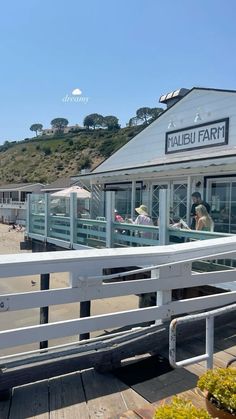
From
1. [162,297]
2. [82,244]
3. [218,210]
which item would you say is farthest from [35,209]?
[162,297]

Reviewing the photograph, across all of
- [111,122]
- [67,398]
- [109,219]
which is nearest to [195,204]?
[109,219]

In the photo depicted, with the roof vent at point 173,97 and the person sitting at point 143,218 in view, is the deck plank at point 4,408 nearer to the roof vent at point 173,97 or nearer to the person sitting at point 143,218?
the person sitting at point 143,218

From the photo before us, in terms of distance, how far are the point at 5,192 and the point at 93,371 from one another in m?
57.4

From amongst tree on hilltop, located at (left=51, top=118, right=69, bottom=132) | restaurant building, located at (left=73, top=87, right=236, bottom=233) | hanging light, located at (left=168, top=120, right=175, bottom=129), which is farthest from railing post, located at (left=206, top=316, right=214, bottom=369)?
tree on hilltop, located at (left=51, top=118, right=69, bottom=132)

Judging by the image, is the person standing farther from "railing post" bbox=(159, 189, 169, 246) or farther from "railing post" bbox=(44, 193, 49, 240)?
"railing post" bbox=(44, 193, 49, 240)

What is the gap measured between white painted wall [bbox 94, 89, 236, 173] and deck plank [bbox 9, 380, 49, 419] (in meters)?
10.2

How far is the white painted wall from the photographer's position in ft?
39.3

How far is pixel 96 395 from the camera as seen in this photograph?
9.11 ft

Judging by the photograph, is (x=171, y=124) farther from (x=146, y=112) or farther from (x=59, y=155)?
(x=146, y=112)

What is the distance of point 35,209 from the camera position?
15.5 m

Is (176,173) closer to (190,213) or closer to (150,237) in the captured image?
(190,213)

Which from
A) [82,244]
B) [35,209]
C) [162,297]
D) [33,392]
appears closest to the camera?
[33,392]

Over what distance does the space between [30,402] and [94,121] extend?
132m

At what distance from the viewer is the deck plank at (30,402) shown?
252cm
